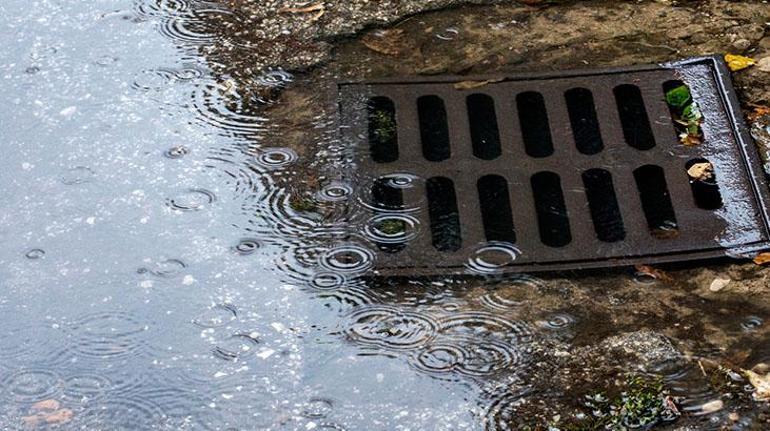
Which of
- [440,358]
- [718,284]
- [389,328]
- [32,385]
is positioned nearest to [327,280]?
[389,328]

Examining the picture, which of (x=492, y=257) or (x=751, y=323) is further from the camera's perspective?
(x=492, y=257)

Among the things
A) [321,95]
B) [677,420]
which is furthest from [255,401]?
[321,95]

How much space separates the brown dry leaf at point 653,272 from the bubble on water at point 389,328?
1.75ft

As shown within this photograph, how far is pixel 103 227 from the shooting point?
256 centimetres

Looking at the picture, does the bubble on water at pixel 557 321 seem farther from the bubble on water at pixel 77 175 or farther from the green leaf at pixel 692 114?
the bubble on water at pixel 77 175

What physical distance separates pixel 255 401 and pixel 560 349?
68 centimetres

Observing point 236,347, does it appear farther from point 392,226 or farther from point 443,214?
point 443,214

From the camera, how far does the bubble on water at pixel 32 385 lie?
2152mm

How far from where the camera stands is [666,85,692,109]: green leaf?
2869 mm

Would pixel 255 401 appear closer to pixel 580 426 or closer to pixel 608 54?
pixel 580 426

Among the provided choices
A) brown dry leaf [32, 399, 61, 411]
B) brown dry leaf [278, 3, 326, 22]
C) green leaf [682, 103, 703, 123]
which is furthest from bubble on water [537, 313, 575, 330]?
brown dry leaf [278, 3, 326, 22]

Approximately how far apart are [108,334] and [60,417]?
0.80ft

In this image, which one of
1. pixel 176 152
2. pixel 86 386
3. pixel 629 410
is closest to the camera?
pixel 629 410

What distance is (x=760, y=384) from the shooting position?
6.84 feet
